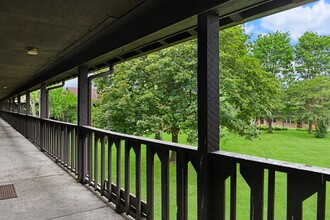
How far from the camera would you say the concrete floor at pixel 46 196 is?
2.55m

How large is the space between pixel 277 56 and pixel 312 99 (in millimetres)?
2149

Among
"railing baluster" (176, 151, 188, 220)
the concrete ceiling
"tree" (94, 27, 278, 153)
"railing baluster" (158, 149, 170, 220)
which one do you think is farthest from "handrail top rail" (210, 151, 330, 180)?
"tree" (94, 27, 278, 153)

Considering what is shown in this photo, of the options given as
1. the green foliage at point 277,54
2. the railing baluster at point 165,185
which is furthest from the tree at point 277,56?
the railing baluster at point 165,185

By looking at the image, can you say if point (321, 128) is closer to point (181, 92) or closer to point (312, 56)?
point (312, 56)

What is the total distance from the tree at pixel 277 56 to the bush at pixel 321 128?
4.61 ft

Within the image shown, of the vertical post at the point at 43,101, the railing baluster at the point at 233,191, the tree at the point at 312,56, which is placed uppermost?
the tree at the point at 312,56

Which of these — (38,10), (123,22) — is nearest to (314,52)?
(123,22)

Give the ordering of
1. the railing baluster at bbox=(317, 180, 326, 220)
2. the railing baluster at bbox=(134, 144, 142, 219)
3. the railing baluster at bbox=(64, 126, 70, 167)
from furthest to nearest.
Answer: the railing baluster at bbox=(64, 126, 70, 167)
the railing baluster at bbox=(134, 144, 142, 219)
the railing baluster at bbox=(317, 180, 326, 220)

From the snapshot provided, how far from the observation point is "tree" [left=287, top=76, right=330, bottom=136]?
28.1 ft

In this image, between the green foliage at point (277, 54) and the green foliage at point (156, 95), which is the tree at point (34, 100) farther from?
the green foliage at point (277, 54)

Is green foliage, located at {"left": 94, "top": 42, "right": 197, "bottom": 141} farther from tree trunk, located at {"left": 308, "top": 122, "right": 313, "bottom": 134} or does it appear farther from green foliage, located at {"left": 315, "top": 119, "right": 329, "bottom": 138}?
tree trunk, located at {"left": 308, "top": 122, "right": 313, "bottom": 134}

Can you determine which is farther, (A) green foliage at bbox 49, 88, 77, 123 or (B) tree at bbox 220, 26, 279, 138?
(A) green foliage at bbox 49, 88, 77, 123

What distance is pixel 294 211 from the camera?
4.01 feet

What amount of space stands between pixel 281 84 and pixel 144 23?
326 inches
